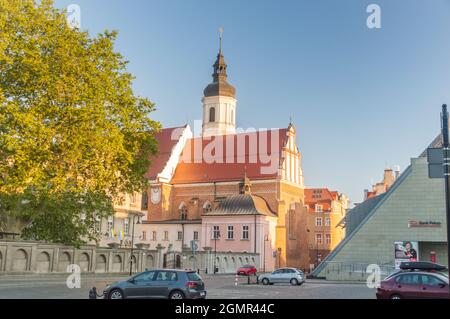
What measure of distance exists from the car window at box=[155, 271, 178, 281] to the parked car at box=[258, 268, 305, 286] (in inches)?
695

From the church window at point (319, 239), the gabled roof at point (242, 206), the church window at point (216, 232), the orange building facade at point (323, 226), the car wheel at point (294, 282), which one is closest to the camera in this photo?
the car wheel at point (294, 282)

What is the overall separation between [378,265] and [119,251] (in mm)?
20042

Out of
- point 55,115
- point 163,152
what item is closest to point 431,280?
point 55,115

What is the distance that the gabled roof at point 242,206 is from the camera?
226 ft

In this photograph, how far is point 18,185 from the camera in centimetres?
2798

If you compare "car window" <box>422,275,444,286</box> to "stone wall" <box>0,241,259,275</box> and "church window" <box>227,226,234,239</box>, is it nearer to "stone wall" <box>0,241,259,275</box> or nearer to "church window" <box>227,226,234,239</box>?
"stone wall" <box>0,241,259,275</box>

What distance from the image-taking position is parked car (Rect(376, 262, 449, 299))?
59.9 ft

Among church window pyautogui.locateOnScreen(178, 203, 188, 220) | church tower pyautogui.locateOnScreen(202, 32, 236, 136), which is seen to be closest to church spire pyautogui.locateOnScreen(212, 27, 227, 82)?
church tower pyautogui.locateOnScreen(202, 32, 236, 136)

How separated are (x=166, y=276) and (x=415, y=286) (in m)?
8.60

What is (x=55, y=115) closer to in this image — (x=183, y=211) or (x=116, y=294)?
(x=116, y=294)

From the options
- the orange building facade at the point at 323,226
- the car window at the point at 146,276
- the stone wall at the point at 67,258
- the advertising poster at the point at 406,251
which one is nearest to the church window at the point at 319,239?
the orange building facade at the point at 323,226

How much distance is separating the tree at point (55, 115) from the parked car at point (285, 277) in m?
12.1

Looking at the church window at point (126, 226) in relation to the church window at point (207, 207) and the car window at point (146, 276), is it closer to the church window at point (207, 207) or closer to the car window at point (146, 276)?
the church window at point (207, 207)

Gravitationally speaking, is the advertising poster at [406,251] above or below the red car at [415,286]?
above
